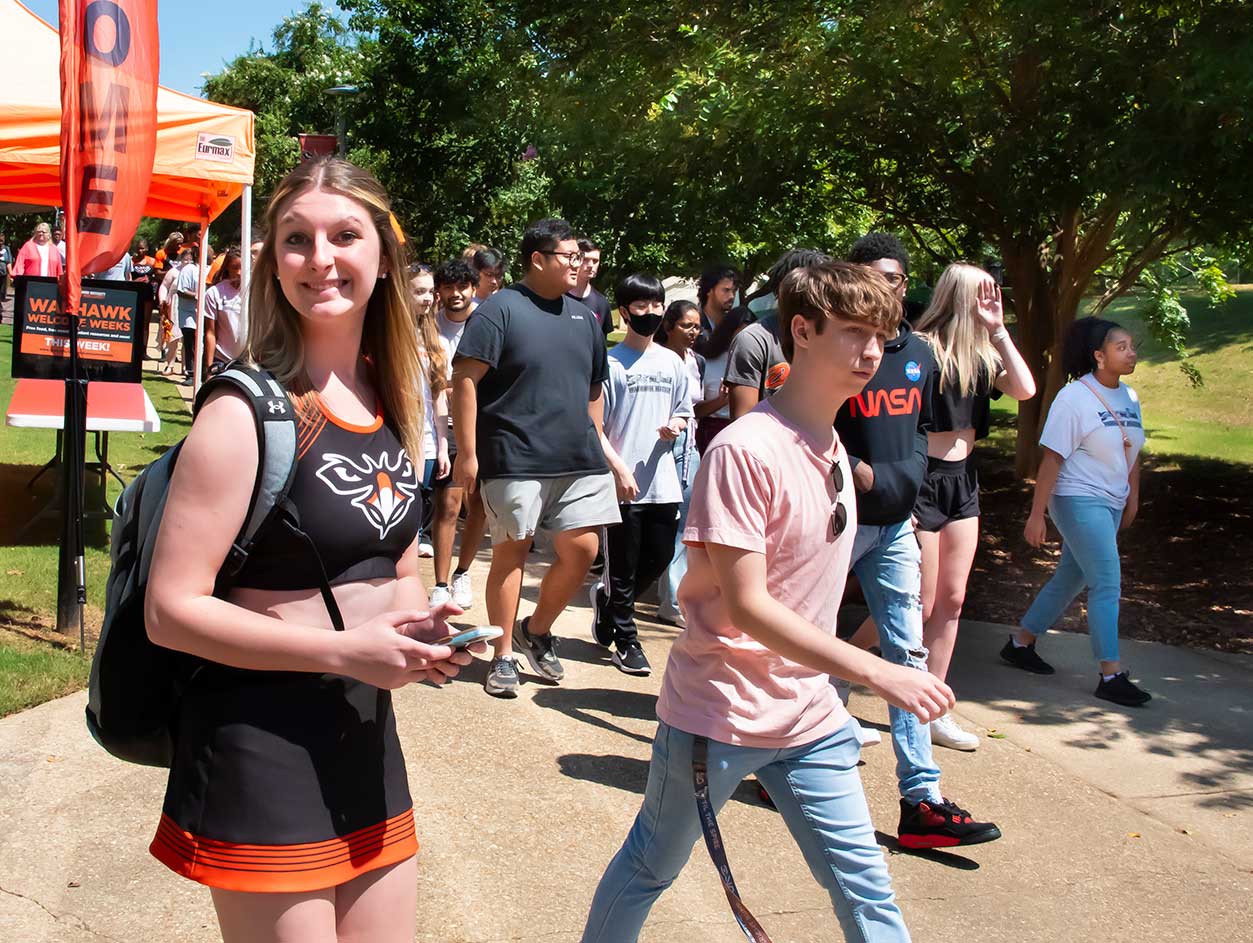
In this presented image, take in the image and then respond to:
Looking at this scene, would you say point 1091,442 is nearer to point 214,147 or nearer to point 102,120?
point 102,120

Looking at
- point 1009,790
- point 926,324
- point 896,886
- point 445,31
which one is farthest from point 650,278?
point 445,31

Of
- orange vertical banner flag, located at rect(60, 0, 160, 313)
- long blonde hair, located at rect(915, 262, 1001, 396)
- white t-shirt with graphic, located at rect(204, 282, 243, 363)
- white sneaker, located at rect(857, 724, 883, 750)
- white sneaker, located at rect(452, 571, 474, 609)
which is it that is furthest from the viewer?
white t-shirt with graphic, located at rect(204, 282, 243, 363)

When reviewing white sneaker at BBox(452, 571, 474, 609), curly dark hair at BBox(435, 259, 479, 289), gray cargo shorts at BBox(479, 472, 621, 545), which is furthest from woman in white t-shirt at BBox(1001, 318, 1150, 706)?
curly dark hair at BBox(435, 259, 479, 289)

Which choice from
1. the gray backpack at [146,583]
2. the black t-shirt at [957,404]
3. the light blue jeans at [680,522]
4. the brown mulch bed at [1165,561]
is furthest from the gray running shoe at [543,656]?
the gray backpack at [146,583]

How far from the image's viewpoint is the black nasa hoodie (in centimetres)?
455

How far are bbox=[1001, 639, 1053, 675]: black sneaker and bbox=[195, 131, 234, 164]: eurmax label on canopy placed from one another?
5.78 metres

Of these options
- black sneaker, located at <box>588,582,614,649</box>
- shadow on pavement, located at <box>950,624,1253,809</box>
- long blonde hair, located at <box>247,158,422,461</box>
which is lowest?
shadow on pavement, located at <box>950,624,1253,809</box>

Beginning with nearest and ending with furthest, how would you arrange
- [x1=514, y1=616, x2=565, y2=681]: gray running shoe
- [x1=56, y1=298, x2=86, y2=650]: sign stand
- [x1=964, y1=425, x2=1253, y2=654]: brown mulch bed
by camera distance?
[x1=56, y1=298, x2=86, y2=650]: sign stand
[x1=514, y1=616, x2=565, y2=681]: gray running shoe
[x1=964, y1=425, x2=1253, y2=654]: brown mulch bed

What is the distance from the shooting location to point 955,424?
542cm

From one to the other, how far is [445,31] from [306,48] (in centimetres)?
2706

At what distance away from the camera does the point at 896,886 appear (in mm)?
4238

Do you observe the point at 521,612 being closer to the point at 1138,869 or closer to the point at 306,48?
the point at 1138,869

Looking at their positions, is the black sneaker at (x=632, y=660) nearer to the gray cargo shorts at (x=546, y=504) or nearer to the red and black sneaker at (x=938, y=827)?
the gray cargo shorts at (x=546, y=504)

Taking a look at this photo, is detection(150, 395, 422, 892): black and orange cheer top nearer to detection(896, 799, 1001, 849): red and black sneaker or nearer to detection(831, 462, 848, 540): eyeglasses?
detection(831, 462, 848, 540): eyeglasses
